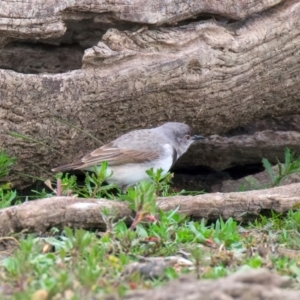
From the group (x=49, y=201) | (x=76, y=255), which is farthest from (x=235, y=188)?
(x=76, y=255)

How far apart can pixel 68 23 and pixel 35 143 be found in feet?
3.80

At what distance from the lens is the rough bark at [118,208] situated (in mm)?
5805

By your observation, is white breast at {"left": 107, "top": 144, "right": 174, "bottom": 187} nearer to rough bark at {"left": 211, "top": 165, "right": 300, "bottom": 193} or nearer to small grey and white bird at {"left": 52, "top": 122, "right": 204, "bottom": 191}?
small grey and white bird at {"left": 52, "top": 122, "right": 204, "bottom": 191}

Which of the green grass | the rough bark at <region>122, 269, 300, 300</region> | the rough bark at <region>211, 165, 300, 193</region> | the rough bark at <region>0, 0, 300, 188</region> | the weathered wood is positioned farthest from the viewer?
the rough bark at <region>211, 165, 300, 193</region>

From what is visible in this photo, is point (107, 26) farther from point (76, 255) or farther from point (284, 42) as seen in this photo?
point (76, 255)

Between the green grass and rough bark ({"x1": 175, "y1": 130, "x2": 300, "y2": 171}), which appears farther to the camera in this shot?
rough bark ({"x1": 175, "y1": 130, "x2": 300, "y2": 171})

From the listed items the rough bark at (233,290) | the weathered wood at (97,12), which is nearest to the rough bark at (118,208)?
the weathered wood at (97,12)

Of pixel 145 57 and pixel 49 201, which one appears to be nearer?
pixel 49 201

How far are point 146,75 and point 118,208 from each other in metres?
1.90

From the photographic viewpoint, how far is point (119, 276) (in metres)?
4.69

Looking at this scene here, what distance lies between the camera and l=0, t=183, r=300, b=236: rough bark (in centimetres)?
580

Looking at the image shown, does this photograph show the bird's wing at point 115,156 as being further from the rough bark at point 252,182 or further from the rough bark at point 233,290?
the rough bark at point 233,290

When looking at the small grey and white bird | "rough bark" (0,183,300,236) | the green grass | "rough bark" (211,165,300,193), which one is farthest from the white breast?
"rough bark" (0,183,300,236)

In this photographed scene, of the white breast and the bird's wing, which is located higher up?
the bird's wing
